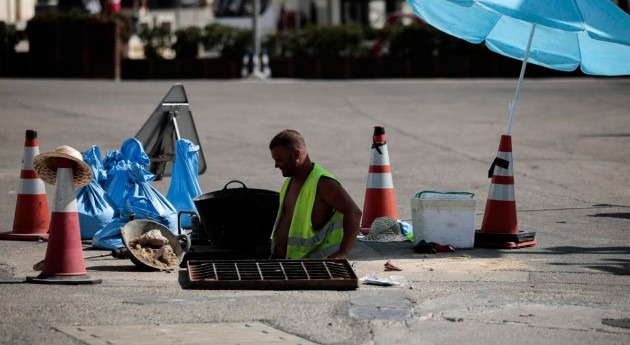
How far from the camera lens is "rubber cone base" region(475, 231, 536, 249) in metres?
10.1

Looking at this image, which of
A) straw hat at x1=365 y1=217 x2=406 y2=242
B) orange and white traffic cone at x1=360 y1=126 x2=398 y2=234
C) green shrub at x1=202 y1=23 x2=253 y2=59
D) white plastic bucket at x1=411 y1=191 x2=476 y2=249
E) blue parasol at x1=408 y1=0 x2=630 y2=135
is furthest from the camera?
green shrub at x1=202 y1=23 x2=253 y2=59

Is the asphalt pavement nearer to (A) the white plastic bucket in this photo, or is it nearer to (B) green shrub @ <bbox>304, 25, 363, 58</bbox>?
(A) the white plastic bucket

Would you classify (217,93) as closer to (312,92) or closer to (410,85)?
(312,92)

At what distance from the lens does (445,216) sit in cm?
985

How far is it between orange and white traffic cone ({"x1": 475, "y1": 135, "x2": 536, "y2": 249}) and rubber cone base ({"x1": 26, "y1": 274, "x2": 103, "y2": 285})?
360 cm

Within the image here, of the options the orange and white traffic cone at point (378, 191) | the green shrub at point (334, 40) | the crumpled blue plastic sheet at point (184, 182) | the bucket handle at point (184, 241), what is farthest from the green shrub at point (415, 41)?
the bucket handle at point (184, 241)

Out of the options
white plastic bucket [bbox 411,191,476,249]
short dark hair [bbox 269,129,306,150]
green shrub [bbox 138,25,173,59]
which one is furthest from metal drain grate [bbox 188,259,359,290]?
green shrub [bbox 138,25,173,59]

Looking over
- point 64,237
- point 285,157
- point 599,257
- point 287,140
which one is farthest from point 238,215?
point 599,257

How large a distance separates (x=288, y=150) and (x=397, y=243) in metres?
1.99

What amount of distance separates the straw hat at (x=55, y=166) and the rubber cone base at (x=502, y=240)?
3584 millimetres

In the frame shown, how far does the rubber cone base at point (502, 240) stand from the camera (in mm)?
10086

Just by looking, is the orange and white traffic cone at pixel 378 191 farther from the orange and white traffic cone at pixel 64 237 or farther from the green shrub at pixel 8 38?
the green shrub at pixel 8 38

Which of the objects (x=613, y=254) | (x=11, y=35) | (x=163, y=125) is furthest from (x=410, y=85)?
(x=613, y=254)

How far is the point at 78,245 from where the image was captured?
8.07m
